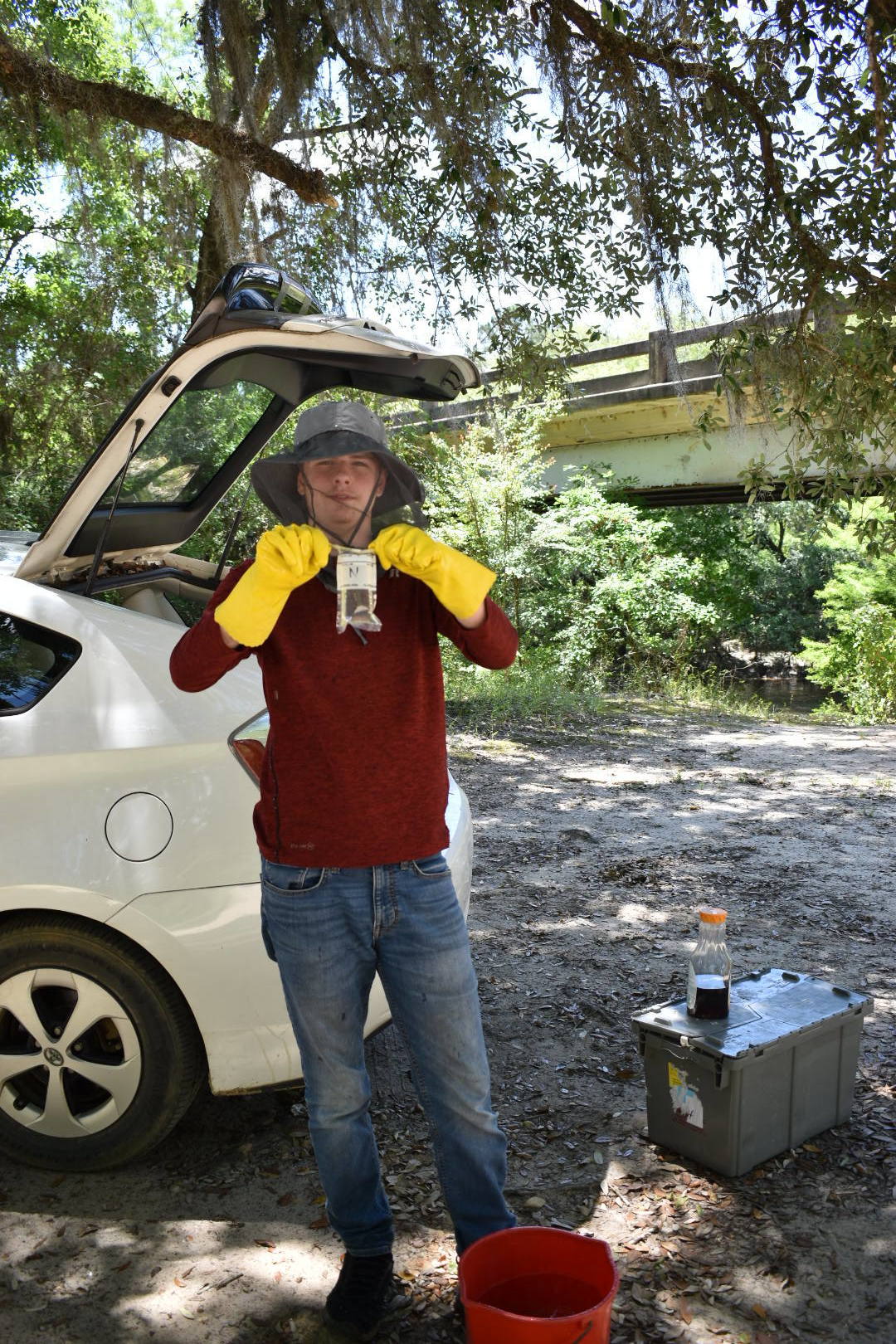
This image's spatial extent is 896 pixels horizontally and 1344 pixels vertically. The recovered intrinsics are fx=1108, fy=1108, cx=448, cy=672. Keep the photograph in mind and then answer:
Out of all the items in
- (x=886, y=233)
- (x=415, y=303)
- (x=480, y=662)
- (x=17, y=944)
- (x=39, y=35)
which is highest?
(x=39, y=35)

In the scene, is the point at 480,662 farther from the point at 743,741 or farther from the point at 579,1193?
the point at 743,741

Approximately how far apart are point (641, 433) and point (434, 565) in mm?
16845

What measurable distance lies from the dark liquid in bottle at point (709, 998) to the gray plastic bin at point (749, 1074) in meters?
0.03

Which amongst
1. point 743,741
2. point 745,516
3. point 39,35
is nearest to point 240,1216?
point 743,741

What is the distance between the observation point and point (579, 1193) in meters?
3.25

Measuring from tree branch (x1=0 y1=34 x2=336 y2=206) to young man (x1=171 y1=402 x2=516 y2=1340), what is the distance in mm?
6118

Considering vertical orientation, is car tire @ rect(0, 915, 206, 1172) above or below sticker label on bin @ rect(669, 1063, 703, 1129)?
above

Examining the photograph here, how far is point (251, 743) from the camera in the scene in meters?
3.19

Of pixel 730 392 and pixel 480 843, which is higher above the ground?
pixel 730 392

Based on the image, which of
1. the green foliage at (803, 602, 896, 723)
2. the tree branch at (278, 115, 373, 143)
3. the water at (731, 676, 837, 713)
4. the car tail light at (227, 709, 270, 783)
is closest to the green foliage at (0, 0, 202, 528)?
the tree branch at (278, 115, 373, 143)

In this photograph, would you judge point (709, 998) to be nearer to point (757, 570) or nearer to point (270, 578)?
point (270, 578)

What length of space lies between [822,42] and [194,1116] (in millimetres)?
6183

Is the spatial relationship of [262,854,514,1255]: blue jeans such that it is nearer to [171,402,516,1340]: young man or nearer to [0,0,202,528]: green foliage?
[171,402,516,1340]: young man

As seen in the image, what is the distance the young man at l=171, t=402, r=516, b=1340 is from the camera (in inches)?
95.8
